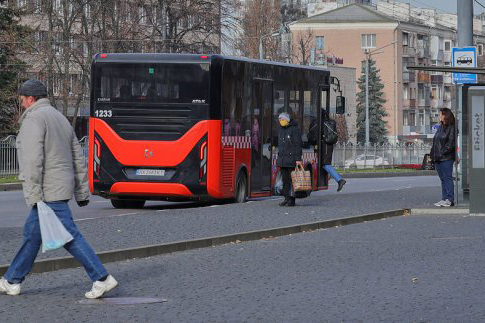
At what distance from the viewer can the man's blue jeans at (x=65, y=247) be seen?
10.8 m

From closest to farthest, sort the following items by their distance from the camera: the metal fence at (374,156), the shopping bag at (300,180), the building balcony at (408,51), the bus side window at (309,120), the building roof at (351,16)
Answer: the shopping bag at (300,180)
the bus side window at (309,120)
the metal fence at (374,156)
the building roof at (351,16)
the building balcony at (408,51)

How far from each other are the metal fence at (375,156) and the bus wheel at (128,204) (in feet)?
145

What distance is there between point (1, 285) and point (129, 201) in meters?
15.6

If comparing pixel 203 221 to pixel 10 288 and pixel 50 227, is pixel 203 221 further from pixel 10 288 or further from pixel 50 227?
pixel 50 227

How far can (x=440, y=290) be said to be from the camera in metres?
11.5

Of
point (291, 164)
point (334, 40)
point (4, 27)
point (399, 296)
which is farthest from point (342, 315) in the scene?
point (334, 40)

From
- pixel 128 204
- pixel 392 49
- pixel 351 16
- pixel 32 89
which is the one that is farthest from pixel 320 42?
pixel 32 89

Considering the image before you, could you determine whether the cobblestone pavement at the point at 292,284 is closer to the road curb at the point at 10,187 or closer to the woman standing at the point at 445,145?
the woman standing at the point at 445,145

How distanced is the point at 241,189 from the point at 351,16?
99.4m

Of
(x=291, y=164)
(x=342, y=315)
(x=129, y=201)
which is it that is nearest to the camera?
(x=342, y=315)

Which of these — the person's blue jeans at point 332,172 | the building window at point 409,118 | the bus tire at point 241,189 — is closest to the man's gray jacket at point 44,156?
the bus tire at point 241,189

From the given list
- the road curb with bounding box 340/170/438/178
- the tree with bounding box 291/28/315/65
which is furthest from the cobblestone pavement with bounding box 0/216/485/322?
the tree with bounding box 291/28/315/65

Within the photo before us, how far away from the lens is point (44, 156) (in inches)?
421

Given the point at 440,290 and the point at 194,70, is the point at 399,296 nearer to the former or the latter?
the point at 440,290
